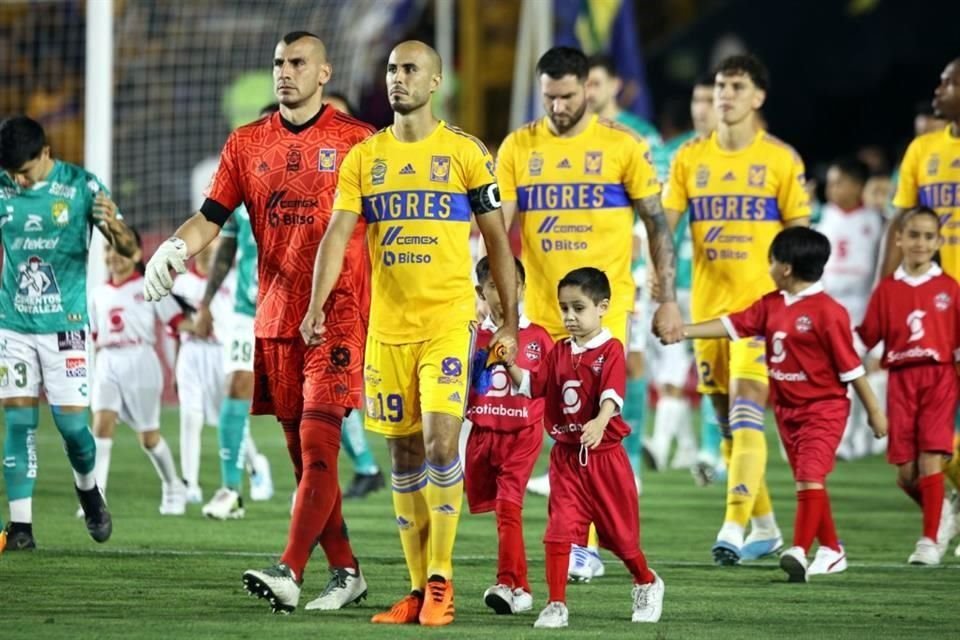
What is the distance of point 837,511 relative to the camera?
523 inches

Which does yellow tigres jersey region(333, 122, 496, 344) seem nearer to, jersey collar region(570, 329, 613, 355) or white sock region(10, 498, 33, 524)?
jersey collar region(570, 329, 613, 355)

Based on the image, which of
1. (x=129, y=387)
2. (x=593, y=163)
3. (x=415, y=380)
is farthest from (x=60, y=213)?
(x=415, y=380)

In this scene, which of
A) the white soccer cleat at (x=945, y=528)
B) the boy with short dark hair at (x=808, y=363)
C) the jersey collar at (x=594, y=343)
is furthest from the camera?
the white soccer cleat at (x=945, y=528)

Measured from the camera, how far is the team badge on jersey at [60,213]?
10.4 meters

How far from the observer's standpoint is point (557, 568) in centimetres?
820

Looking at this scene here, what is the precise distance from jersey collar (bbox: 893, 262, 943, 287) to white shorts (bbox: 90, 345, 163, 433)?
4760mm

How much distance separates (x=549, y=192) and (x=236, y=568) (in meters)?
2.44

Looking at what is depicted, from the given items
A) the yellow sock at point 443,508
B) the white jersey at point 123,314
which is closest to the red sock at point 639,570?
the yellow sock at point 443,508

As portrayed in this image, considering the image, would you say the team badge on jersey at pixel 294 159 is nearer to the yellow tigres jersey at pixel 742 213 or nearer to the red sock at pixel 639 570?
the red sock at pixel 639 570

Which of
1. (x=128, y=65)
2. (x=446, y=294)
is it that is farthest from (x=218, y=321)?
(x=128, y=65)

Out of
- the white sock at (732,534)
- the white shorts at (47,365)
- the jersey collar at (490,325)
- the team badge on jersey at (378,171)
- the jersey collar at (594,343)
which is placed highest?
the team badge on jersey at (378,171)

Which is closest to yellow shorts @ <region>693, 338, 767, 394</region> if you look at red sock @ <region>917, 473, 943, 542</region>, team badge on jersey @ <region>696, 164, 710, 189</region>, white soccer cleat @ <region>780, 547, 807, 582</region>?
team badge on jersey @ <region>696, 164, 710, 189</region>

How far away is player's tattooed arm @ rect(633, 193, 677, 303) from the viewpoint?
32.9ft

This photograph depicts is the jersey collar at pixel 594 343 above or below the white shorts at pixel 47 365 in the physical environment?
above
